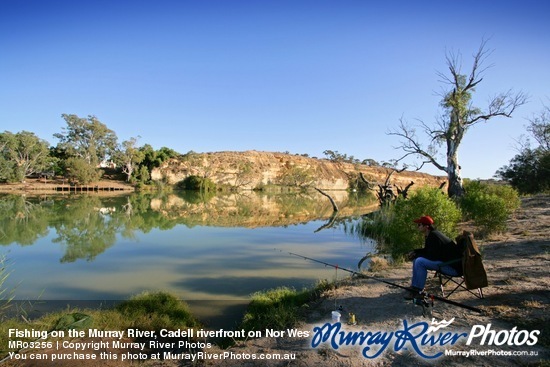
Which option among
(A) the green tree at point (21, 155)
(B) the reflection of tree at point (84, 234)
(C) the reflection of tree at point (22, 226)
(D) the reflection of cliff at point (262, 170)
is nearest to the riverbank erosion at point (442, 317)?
(B) the reflection of tree at point (84, 234)

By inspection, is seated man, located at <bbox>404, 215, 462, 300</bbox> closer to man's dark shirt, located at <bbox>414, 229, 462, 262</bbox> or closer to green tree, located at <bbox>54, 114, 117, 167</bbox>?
man's dark shirt, located at <bbox>414, 229, 462, 262</bbox>

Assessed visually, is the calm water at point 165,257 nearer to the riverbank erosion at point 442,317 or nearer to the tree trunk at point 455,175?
the riverbank erosion at point 442,317

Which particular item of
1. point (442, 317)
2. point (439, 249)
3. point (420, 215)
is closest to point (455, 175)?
point (420, 215)

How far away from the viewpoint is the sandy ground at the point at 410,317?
3.16m

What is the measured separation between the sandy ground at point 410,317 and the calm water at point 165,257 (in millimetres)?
1812

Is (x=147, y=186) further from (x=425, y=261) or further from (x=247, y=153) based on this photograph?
(x=425, y=261)

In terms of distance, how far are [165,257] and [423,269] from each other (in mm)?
7228

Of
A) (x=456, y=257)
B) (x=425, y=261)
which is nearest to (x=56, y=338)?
(x=425, y=261)

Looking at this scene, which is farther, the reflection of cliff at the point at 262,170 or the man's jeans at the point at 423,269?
the reflection of cliff at the point at 262,170

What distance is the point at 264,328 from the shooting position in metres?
4.36

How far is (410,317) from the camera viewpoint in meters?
4.05

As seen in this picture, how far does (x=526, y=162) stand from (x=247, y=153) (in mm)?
49307

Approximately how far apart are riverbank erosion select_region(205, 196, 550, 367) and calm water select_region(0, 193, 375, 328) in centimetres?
187

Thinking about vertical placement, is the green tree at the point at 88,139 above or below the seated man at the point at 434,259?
above
